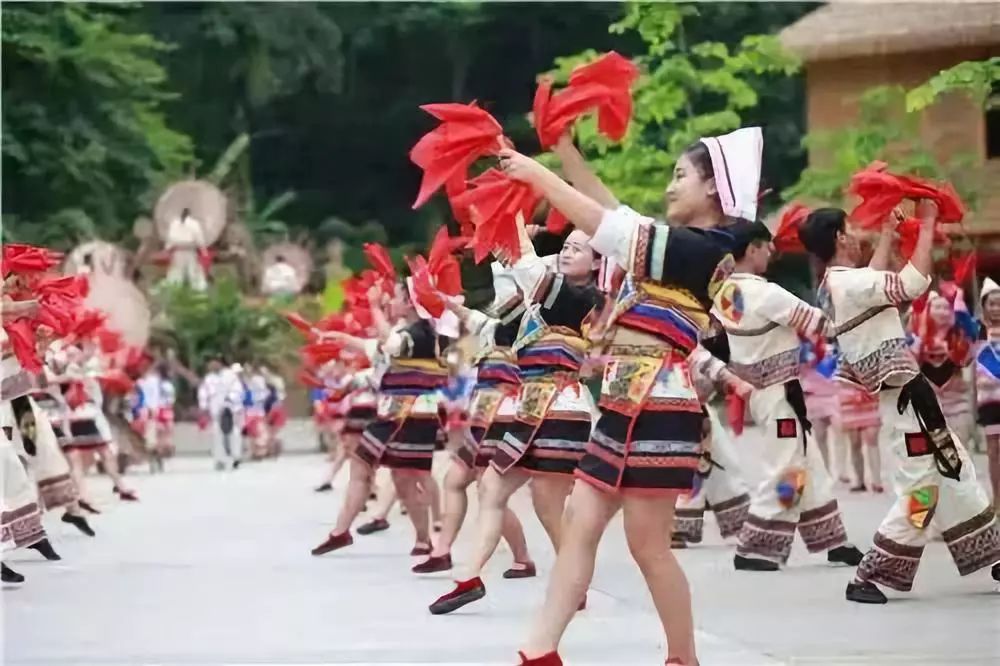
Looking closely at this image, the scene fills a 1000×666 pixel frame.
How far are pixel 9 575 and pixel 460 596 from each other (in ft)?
9.48

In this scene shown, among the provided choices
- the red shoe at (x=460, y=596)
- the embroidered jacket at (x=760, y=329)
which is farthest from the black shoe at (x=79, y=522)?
the red shoe at (x=460, y=596)

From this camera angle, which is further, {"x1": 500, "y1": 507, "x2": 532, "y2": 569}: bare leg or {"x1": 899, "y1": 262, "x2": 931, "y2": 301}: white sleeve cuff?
{"x1": 500, "y1": 507, "x2": 532, "y2": 569}: bare leg

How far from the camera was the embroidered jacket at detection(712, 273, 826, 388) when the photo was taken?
344 inches

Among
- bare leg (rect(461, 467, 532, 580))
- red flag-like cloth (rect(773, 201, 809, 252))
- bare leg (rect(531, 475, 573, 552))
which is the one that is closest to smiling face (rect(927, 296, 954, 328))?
red flag-like cloth (rect(773, 201, 809, 252))

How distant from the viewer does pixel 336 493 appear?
17219 millimetres

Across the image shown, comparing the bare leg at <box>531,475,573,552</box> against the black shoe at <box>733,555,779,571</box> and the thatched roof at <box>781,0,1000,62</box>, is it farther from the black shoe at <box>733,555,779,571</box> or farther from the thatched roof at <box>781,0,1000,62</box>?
the thatched roof at <box>781,0,1000,62</box>

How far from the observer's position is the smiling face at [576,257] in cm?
717

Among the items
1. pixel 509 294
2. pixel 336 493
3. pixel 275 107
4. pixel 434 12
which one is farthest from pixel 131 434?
pixel 509 294

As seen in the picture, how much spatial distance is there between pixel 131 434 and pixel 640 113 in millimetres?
7445

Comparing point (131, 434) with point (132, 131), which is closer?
point (131, 434)

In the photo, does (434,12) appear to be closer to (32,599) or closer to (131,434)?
(131,434)

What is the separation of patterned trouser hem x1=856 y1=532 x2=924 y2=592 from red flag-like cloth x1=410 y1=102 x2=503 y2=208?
120 inches

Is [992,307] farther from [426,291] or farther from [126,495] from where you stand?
[126,495]

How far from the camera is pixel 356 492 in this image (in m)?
10.4
